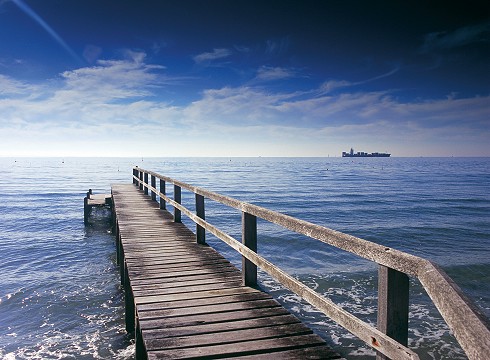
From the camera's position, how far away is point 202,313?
4.24 m

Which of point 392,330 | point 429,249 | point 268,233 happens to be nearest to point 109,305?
point 392,330

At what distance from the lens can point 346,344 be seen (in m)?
7.98

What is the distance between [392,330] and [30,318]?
31.1ft

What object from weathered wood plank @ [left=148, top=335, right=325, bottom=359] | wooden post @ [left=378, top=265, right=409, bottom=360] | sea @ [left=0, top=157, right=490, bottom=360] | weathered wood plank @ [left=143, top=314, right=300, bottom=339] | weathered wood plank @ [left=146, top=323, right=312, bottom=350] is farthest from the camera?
sea @ [left=0, top=157, right=490, bottom=360]

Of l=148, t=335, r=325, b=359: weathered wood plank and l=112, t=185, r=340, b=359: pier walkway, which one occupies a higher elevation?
l=148, t=335, r=325, b=359: weathered wood plank

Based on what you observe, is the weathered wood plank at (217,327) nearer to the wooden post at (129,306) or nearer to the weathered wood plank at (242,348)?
the weathered wood plank at (242,348)

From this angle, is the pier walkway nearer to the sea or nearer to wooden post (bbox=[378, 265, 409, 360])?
wooden post (bbox=[378, 265, 409, 360])

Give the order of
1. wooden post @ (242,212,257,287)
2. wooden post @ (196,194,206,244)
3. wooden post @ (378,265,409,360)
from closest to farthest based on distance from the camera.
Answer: wooden post @ (378,265,409,360) → wooden post @ (242,212,257,287) → wooden post @ (196,194,206,244)

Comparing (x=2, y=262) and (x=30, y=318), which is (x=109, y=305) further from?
(x=2, y=262)

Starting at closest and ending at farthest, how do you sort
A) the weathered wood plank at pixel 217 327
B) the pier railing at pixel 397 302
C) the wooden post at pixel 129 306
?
the pier railing at pixel 397 302, the weathered wood plank at pixel 217 327, the wooden post at pixel 129 306

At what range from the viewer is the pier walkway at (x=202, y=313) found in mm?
3367

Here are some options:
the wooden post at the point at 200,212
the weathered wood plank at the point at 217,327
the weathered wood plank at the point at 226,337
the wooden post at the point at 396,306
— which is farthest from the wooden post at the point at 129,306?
the wooden post at the point at 396,306

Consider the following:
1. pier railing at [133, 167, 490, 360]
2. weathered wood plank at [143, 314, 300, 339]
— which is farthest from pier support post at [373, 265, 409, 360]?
weathered wood plank at [143, 314, 300, 339]

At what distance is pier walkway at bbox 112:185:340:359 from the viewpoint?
3.37 meters
